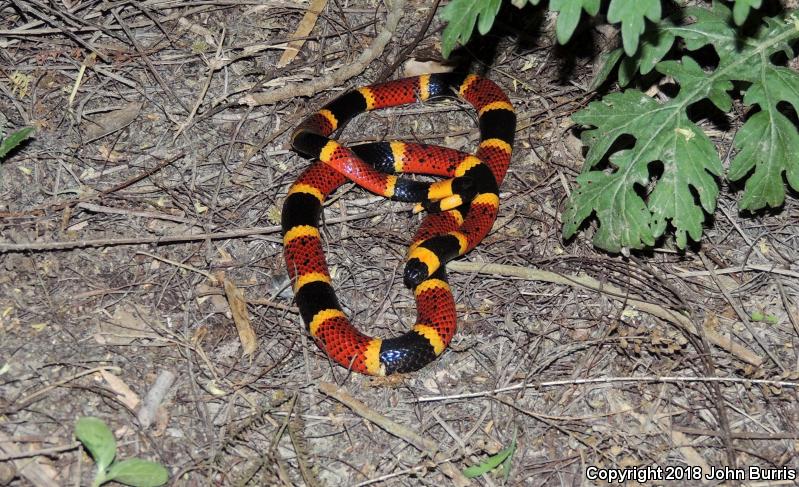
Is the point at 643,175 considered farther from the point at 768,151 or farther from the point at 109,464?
the point at 109,464

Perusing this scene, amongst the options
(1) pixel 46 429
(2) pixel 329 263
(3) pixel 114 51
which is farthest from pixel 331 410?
(3) pixel 114 51

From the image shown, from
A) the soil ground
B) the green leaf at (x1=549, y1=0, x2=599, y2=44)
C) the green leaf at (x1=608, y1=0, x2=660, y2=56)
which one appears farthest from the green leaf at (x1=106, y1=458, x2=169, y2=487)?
the green leaf at (x1=608, y1=0, x2=660, y2=56)

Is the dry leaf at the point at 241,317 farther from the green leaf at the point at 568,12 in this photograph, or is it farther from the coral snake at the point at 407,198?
the green leaf at the point at 568,12

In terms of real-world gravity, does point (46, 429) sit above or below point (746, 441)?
above

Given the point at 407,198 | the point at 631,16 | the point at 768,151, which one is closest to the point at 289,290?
the point at 407,198

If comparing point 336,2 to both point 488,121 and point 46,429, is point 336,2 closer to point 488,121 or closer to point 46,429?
point 488,121

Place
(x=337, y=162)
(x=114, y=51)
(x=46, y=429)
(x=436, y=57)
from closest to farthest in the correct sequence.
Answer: (x=46, y=429) < (x=337, y=162) < (x=114, y=51) < (x=436, y=57)

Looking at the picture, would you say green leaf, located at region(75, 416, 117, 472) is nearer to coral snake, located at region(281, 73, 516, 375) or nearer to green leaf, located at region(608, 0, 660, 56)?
coral snake, located at region(281, 73, 516, 375)
